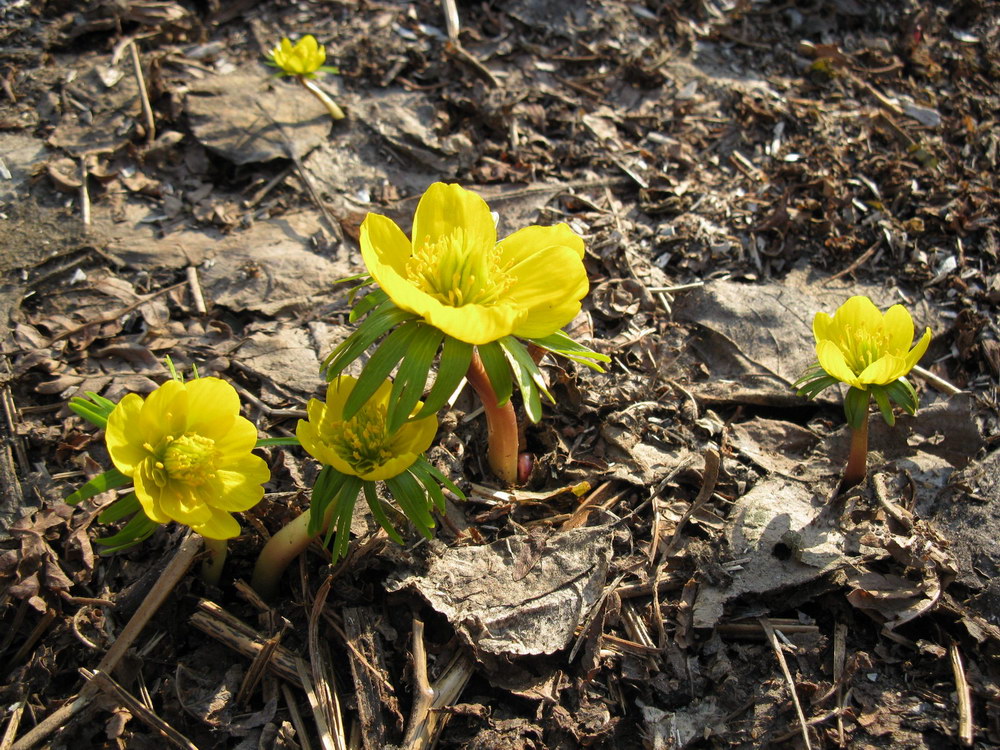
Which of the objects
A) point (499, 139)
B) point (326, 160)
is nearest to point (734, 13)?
point (499, 139)

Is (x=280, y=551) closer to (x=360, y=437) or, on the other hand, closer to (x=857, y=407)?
(x=360, y=437)

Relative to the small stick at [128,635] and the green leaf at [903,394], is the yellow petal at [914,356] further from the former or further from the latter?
the small stick at [128,635]

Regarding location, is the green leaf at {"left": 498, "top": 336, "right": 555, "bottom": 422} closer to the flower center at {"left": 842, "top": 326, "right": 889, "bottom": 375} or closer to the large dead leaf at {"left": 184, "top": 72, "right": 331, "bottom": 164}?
the flower center at {"left": 842, "top": 326, "right": 889, "bottom": 375}

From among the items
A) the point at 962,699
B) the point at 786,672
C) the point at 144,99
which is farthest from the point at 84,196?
the point at 962,699

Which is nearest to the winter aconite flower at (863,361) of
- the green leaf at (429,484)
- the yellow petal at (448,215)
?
the yellow petal at (448,215)

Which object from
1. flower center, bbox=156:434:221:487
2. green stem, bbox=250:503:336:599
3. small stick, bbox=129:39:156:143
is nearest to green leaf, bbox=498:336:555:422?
green stem, bbox=250:503:336:599

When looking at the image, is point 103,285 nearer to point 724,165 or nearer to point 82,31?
point 82,31
